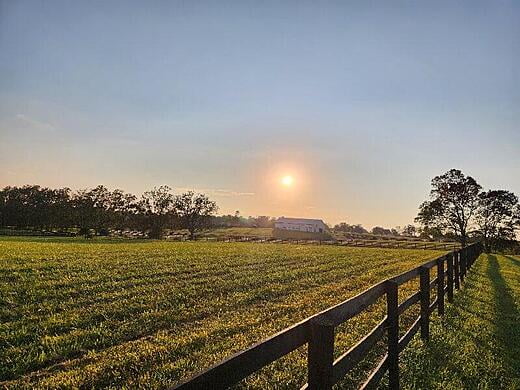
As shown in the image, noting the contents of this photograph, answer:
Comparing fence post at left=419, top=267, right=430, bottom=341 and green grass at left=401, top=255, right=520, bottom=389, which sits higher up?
fence post at left=419, top=267, right=430, bottom=341

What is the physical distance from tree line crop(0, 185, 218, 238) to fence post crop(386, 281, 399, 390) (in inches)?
3435

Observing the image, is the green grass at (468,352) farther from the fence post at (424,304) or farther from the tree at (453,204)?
the tree at (453,204)

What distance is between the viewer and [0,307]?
32.7 feet

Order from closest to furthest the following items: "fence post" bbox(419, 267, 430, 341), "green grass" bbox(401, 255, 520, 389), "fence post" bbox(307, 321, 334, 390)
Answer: "fence post" bbox(307, 321, 334, 390) → "green grass" bbox(401, 255, 520, 389) → "fence post" bbox(419, 267, 430, 341)

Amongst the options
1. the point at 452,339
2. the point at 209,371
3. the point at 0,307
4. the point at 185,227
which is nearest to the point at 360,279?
the point at 452,339

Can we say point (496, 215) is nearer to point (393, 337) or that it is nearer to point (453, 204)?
point (453, 204)

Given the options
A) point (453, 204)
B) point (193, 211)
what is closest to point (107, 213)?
point (193, 211)

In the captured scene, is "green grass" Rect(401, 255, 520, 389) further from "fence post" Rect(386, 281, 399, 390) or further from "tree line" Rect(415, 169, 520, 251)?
"tree line" Rect(415, 169, 520, 251)

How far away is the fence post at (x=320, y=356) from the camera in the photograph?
121 inches

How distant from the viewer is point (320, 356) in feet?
10.2

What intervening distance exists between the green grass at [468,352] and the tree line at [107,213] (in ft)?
275

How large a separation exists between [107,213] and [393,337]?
97.2 meters

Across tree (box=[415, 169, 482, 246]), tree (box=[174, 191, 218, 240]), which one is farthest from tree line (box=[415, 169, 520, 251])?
tree (box=[174, 191, 218, 240])

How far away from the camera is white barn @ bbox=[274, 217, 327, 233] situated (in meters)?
124
